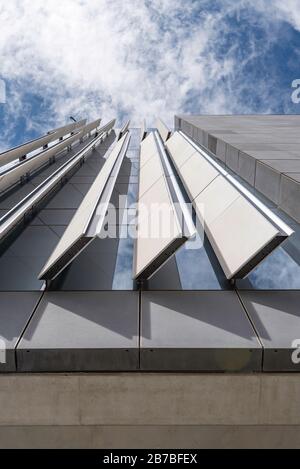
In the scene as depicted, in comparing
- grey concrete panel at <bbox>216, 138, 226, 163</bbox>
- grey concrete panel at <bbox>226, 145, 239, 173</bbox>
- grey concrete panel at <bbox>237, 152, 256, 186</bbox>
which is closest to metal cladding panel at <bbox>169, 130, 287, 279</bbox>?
grey concrete panel at <bbox>237, 152, 256, 186</bbox>

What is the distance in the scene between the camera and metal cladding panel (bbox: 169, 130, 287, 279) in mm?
6355

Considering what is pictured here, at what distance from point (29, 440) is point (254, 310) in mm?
3999

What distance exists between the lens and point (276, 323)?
5.96m

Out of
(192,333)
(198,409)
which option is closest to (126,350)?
(192,333)

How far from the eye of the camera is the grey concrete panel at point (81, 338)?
5.55m

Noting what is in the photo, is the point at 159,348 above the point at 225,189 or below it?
below

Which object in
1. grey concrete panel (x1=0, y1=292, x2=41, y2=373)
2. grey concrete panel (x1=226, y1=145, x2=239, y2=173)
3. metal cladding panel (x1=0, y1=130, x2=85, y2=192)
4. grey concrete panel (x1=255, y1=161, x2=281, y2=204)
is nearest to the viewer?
grey concrete panel (x1=0, y1=292, x2=41, y2=373)

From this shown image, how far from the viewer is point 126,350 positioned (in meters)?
5.56

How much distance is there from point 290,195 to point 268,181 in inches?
55.9

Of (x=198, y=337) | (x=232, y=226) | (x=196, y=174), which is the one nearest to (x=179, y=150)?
(x=196, y=174)

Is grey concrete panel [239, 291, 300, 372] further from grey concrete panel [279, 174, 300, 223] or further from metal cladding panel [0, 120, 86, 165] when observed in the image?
metal cladding panel [0, 120, 86, 165]

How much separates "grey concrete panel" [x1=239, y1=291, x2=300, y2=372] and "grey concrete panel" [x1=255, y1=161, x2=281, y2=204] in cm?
397

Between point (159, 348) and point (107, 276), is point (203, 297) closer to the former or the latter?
point (159, 348)

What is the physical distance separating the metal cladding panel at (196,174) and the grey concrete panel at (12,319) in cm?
580
